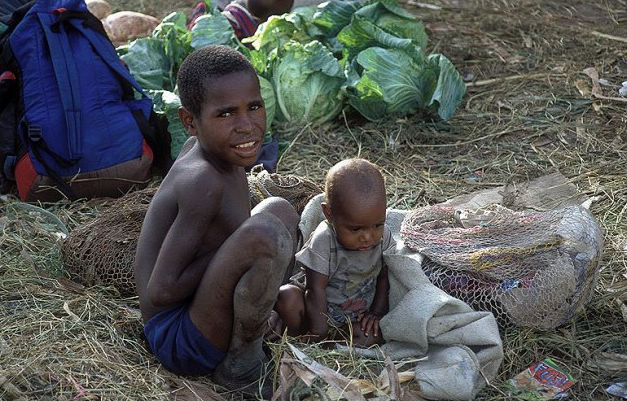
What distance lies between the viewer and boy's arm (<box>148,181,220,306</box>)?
2.80 metres

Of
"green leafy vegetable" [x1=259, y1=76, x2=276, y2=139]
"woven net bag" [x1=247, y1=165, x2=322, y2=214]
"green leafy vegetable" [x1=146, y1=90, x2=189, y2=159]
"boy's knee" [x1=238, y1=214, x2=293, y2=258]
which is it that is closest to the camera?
"boy's knee" [x1=238, y1=214, x2=293, y2=258]

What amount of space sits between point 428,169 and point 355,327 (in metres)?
1.86

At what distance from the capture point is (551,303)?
11.0ft

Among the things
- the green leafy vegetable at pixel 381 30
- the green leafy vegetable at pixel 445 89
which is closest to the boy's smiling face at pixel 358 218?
the green leafy vegetable at pixel 445 89

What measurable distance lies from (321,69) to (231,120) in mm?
2687

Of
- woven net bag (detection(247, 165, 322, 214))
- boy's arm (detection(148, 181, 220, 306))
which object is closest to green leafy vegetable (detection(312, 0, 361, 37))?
woven net bag (detection(247, 165, 322, 214))

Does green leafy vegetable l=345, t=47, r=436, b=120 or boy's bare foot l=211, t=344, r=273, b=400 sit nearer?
boy's bare foot l=211, t=344, r=273, b=400

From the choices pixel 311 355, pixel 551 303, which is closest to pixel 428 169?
pixel 551 303

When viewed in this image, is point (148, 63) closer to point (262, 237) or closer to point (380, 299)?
point (380, 299)

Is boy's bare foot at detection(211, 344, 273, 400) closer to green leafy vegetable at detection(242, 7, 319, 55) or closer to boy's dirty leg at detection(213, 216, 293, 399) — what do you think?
boy's dirty leg at detection(213, 216, 293, 399)

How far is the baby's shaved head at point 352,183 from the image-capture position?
126 inches

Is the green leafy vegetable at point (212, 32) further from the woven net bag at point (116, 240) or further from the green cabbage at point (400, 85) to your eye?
the woven net bag at point (116, 240)

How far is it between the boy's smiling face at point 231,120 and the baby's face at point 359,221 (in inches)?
19.2

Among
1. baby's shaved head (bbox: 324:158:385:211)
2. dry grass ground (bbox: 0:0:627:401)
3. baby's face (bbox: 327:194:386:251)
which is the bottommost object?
dry grass ground (bbox: 0:0:627:401)
